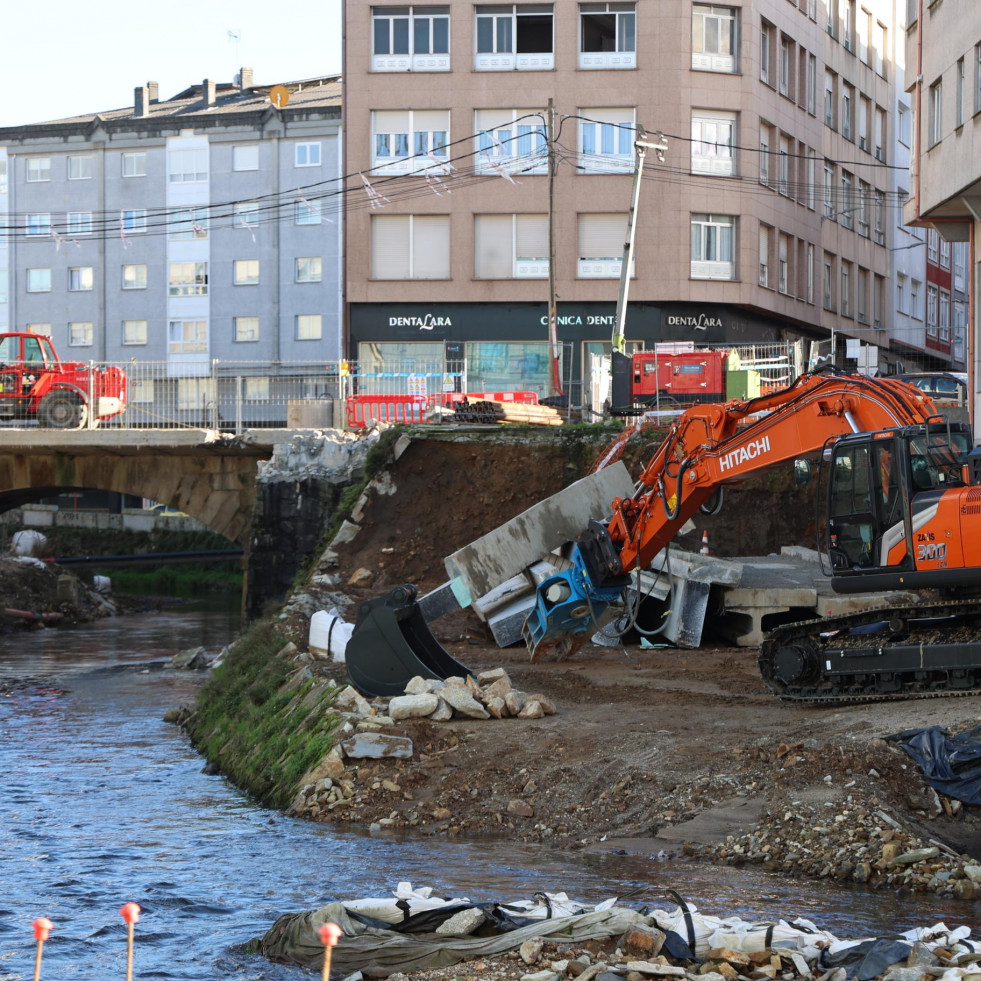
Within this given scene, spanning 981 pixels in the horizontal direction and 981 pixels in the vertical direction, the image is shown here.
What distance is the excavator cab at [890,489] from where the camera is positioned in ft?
44.2

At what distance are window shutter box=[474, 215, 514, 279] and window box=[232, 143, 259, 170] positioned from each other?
1325 cm

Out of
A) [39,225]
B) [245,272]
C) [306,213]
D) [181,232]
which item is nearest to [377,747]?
[306,213]

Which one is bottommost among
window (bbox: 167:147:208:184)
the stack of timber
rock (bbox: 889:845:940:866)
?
rock (bbox: 889:845:940:866)

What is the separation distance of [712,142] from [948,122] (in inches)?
946

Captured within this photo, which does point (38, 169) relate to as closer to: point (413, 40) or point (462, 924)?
point (413, 40)

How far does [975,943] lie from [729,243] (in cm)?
4001

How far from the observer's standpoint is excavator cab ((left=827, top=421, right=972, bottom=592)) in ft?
44.2

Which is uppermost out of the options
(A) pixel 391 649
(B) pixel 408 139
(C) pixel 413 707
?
(B) pixel 408 139

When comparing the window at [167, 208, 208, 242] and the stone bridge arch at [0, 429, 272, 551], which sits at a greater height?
the window at [167, 208, 208, 242]

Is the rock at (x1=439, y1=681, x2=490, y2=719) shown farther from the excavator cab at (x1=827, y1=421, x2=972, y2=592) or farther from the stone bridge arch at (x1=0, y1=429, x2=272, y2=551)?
the stone bridge arch at (x1=0, y1=429, x2=272, y2=551)

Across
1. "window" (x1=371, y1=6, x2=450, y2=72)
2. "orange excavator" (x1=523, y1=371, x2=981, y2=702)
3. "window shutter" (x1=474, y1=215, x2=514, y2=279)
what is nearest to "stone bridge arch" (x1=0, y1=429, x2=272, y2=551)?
"orange excavator" (x1=523, y1=371, x2=981, y2=702)

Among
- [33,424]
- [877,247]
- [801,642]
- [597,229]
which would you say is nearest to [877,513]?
[801,642]

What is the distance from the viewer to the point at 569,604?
55.1 ft

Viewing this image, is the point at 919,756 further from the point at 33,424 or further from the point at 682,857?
the point at 33,424
